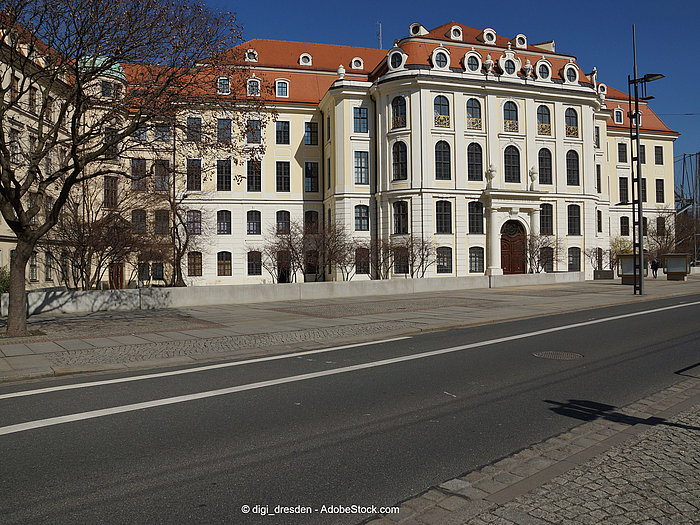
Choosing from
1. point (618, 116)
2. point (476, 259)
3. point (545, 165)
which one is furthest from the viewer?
point (618, 116)

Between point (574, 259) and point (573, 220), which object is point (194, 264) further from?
point (573, 220)

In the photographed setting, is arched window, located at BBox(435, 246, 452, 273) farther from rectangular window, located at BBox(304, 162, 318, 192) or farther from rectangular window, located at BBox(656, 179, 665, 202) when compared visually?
rectangular window, located at BBox(656, 179, 665, 202)

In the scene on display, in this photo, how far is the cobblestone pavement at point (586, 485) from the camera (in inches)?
161

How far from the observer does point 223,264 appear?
5431 cm

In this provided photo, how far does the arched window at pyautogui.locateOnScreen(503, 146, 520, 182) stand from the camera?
52375 millimetres

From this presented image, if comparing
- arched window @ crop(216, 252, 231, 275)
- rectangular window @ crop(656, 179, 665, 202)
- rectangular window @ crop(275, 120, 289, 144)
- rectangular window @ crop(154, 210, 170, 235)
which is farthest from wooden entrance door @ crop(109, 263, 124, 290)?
rectangular window @ crop(656, 179, 665, 202)

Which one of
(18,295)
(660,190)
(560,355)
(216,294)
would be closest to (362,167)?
(216,294)

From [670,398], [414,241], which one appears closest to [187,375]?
[670,398]

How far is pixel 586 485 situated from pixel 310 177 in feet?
179

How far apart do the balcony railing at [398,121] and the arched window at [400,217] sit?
6.46 meters

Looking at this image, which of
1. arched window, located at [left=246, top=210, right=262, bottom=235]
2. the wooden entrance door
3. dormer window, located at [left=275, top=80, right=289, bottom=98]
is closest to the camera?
the wooden entrance door

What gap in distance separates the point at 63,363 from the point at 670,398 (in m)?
9.90

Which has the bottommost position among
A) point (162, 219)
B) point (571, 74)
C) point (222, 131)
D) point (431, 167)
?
point (162, 219)

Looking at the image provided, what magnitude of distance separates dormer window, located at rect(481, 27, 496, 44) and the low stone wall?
26381 mm
